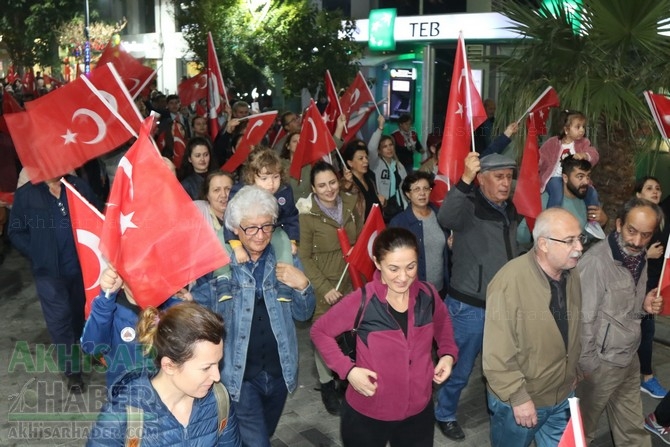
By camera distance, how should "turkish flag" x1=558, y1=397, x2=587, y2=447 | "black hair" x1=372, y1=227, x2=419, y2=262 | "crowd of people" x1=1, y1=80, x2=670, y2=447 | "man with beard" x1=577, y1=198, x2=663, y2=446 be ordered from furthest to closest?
"man with beard" x1=577, y1=198, x2=663, y2=446, "black hair" x1=372, y1=227, x2=419, y2=262, "crowd of people" x1=1, y1=80, x2=670, y2=447, "turkish flag" x1=558, y1=397, x2=587, y2=447

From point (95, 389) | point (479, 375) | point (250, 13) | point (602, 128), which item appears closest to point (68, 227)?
point (95, 389)

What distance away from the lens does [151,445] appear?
306 centimetres

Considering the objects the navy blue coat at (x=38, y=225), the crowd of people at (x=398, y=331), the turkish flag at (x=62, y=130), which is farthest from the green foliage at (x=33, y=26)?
the crowd of people at (x=398, y=331)

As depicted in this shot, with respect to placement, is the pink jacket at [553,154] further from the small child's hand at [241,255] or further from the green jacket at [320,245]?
the small child's hand at [241,255]

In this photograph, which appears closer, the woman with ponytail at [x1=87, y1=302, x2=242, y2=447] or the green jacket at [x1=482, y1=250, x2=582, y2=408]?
the woman with ponytail at [x1=87, y1=302, x2=242, y2=447]

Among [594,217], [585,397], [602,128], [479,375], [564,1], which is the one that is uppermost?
[564,1]

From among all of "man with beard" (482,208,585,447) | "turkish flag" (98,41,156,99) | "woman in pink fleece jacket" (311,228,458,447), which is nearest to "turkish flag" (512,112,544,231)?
"man with beard" (482,208,585,447)

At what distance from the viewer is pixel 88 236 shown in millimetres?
5047

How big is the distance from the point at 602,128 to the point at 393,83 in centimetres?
1151

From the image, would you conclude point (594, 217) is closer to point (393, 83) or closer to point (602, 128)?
point (602, 128)

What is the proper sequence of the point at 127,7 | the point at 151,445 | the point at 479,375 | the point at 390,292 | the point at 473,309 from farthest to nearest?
the point at 127,7 < the point at 479,375 < the point at 473,309 < the point at 390,292 < the point at 151,445

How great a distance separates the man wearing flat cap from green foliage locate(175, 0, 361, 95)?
36.6 ft

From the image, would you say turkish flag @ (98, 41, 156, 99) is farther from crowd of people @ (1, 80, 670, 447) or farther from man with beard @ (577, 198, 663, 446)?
man with beard @ (577, 198, 663, 446)

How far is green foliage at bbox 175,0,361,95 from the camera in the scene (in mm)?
16594
